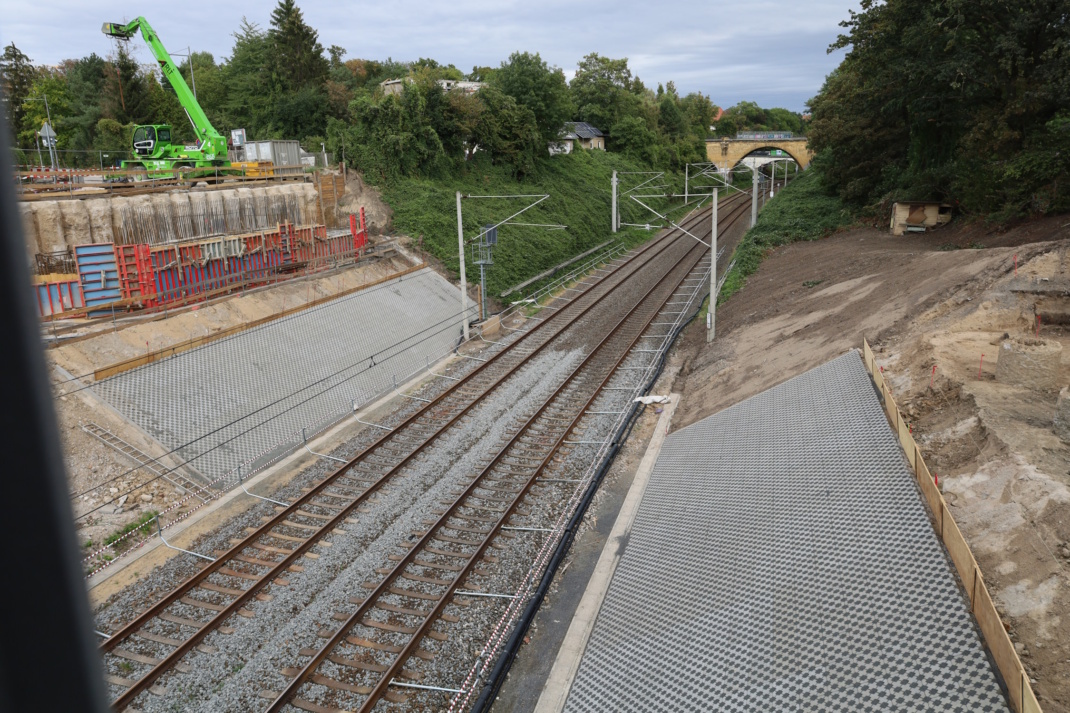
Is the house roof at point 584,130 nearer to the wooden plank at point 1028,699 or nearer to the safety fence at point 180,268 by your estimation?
the safety fence at point 180,268

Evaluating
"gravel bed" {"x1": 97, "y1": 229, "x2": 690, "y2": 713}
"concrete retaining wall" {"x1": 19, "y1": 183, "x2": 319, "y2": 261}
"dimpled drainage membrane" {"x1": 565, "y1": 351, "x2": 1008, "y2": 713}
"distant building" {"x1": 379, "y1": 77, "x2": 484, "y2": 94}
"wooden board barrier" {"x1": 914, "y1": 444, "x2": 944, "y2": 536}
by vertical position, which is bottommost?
"gravel bed" {"x1": 97, "y1": 229, "x2": 690, "y2": 713}

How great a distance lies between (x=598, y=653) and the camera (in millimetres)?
10156

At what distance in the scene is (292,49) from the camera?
1960 inches

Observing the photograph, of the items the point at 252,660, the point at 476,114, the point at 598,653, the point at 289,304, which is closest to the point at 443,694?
the point at 598,653

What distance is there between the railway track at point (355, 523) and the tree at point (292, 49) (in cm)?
3544

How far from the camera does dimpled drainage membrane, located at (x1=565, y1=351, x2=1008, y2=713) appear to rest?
25.3ft

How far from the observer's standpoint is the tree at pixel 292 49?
161ft

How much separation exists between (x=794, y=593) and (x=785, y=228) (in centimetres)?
3569

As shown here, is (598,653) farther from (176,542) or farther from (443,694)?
(176,542)

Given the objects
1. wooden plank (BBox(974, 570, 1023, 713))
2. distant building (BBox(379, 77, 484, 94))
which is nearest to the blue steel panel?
wooden plank (BBox(974, 570, 1023, 713))

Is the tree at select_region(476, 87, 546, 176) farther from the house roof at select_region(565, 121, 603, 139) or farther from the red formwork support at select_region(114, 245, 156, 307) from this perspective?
the red formwork support at select_region(114, 245, 156, 307)

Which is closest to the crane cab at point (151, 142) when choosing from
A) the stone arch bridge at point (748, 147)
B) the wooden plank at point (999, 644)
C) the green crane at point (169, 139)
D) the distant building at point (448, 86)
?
the green crane at point (169, 139)

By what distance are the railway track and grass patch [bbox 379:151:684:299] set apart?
12423mm

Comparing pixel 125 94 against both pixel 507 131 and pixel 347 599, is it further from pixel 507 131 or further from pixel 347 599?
pixel 347 599
